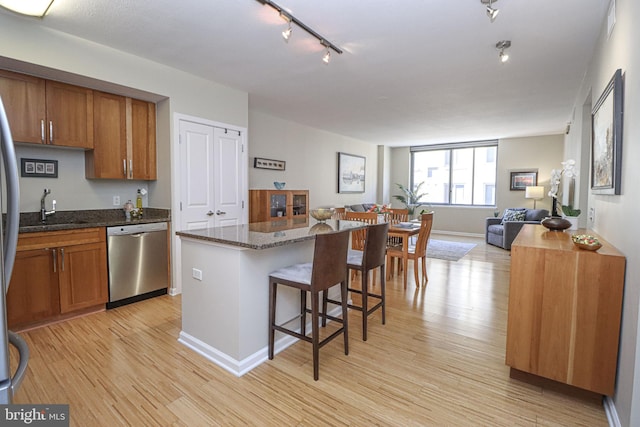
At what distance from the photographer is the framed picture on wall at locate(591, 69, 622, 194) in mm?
1822

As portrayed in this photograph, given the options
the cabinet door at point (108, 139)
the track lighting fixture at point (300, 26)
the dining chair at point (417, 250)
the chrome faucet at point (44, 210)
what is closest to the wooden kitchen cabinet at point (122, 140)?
the cabinet door at point (108, 139)

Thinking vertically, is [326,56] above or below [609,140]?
above

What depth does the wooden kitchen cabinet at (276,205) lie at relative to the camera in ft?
15.6

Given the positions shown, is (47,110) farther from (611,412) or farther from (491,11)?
(611,412)

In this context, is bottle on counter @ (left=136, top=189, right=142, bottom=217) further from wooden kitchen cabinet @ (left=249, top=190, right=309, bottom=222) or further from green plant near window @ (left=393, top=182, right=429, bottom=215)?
green plant near window @ (left=393, top=182, right=429, bottom=215)

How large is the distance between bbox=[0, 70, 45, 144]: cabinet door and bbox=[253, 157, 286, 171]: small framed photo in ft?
9.39

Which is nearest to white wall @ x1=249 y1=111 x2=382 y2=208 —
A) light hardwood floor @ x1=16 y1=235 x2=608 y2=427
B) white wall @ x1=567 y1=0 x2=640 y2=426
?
light hardwood floor @ x1=16 y1=235 x2=608 y2=427

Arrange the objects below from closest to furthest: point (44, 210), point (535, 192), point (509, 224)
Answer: point (44, 210) → point (509, 224) → point (535, 192)

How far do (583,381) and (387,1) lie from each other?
107 inches

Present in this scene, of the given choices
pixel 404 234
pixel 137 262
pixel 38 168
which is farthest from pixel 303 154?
pixel 38 168

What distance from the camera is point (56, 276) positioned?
2.85 metres

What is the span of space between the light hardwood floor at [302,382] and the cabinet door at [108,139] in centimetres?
152

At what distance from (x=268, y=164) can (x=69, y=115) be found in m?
2.94

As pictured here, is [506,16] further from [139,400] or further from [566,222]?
[139,400]
